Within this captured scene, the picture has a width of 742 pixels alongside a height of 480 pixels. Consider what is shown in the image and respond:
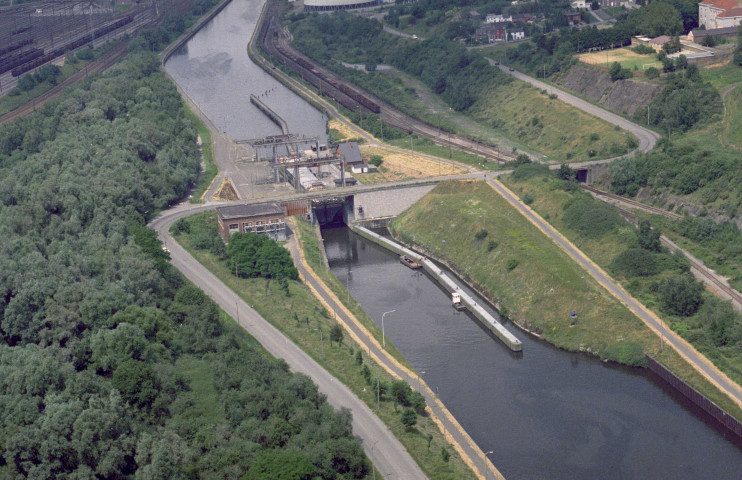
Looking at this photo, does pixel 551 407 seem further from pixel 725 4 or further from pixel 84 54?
pixel 84 54

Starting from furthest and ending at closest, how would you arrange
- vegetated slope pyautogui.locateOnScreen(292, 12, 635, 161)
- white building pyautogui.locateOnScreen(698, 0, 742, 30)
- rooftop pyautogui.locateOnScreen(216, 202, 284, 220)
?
1. white building pyautogui.locateOnScreen(698, 0, 742, 30)
2. vegetated slope pyautogui.locateOnScreen(292, 12, 635, 161)
3. rooftop pyautogui.locateOnScreen(216, 202, 284, 220)

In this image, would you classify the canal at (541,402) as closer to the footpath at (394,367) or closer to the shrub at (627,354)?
the shrub at (627,354)

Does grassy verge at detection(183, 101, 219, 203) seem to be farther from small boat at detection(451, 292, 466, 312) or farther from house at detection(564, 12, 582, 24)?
house at detection(564, 12, 582, 24)

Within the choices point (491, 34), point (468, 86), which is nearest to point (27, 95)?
point (468, 86)

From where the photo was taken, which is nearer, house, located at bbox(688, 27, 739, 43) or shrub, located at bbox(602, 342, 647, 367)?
shrub, located at bbox(602, 342, 647, 367)

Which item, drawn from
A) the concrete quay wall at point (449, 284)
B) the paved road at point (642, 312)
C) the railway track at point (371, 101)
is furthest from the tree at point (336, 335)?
the railway track at point (371, 101)

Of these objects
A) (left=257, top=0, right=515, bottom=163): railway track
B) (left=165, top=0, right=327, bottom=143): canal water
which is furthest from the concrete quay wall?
(left=165, top=0, right=327, bottom=143): canal water

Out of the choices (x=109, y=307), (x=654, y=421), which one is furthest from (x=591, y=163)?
(x=109, y=307)
